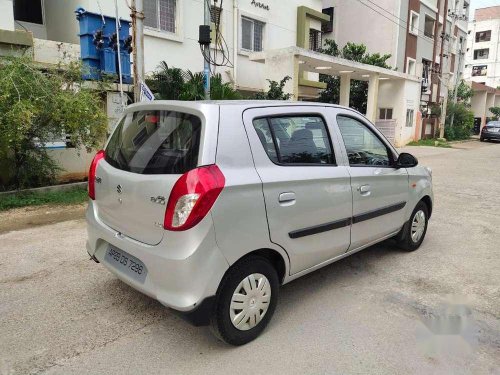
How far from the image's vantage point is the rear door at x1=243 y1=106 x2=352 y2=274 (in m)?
2.95

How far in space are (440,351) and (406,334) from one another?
257 mm

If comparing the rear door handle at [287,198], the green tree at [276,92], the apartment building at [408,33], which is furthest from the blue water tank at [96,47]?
the apartment building at [408,33]

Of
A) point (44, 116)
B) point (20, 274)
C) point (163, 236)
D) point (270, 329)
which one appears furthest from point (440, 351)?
point (44, 116)

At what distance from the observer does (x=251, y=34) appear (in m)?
14.5

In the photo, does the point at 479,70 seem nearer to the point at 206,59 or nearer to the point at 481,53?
the point at 481,53

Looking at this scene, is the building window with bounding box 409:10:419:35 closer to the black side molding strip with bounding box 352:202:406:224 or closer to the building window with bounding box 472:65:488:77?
the black side molding strip with bounding box 352:202:406:224

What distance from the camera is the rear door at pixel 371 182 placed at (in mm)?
3707

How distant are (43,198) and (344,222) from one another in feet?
17.5

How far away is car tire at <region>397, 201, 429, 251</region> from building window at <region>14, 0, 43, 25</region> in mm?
10657

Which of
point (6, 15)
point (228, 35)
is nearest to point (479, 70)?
point (228, 35)

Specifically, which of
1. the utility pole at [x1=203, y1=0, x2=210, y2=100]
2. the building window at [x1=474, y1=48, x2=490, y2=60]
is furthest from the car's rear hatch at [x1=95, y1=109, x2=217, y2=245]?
the building window at [x1=474, y1=48, x2=490, y2=60]

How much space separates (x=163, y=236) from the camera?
2664mm

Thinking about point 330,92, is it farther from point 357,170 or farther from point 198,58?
point 357,170

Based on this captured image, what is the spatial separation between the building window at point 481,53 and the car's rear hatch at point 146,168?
219ft
